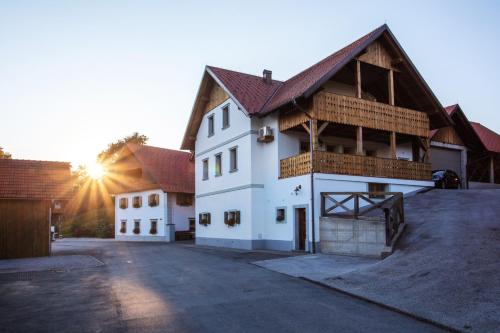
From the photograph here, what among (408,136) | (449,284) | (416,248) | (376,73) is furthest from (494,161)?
(449,284)

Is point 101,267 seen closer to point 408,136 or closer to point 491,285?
point 491,285

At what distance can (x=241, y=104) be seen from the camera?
74.1 ft

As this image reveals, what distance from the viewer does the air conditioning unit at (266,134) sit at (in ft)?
71.8

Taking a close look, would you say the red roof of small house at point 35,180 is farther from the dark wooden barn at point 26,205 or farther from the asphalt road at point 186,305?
the asphalt road at point 186,305

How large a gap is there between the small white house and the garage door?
1807 centimetres

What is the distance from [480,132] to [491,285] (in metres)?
27.8

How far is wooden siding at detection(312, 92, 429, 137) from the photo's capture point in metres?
20.0

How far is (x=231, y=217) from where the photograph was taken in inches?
966

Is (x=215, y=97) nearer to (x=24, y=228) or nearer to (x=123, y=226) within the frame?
(x=24, y=228)

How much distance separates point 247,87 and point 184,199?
1388 cm

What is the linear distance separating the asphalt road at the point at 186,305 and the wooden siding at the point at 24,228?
26.8ft

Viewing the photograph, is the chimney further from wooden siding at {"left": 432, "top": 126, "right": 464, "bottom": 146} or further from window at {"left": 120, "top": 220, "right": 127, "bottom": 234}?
window at {"left": 120, "top": 220, "right": 127, "bottom": 234}

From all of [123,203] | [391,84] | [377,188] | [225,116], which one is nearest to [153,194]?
[123,203]

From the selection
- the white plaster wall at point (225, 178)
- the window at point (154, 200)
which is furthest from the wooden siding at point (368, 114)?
the window at point (154, 200)
